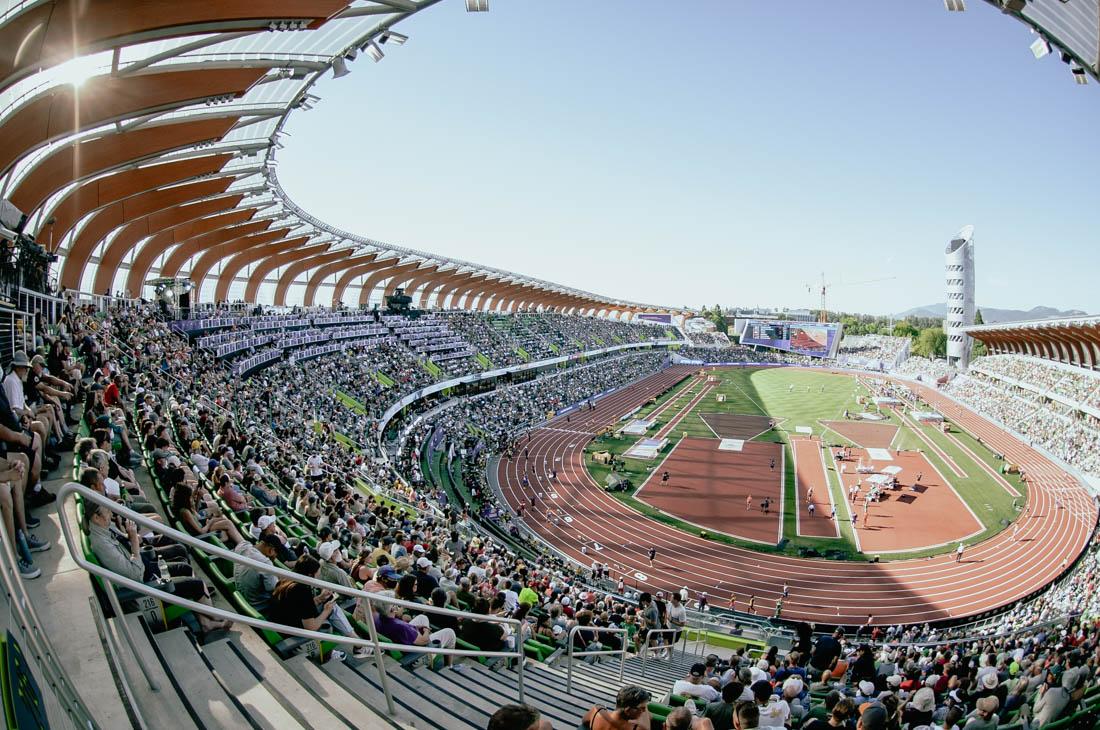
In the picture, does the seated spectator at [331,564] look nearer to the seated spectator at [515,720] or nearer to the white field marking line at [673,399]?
the seated spectator at [515,720]

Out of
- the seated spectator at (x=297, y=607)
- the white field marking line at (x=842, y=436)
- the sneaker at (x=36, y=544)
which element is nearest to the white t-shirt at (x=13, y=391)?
the sneaker at (x=36, y=544)

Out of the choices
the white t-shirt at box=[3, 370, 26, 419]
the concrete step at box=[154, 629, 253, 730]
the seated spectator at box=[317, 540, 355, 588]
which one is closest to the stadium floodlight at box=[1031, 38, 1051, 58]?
the seated spectator at box=[317, 540, 355, 588]

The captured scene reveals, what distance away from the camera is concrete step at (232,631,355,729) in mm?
3447

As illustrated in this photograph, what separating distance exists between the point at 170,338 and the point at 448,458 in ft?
45.4

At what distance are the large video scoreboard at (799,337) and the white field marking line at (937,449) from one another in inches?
2089

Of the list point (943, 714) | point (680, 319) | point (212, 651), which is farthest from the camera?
point (680, 319)

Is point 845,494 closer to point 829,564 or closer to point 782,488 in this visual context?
point 782,488

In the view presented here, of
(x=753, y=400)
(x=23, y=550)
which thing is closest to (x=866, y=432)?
(x=753, y=400)

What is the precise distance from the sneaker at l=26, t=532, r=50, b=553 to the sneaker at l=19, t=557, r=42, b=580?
0.32m

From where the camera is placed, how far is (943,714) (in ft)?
19.1

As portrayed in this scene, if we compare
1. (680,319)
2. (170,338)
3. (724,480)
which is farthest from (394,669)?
(680,319)

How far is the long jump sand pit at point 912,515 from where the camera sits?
24547mm

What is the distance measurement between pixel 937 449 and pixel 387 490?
1535 inches

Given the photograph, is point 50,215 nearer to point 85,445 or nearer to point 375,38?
point 375,38
